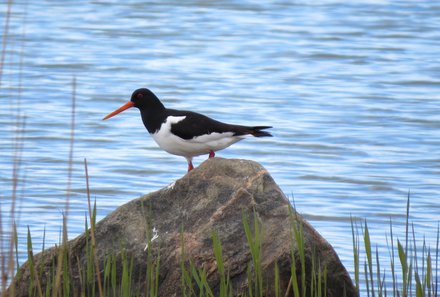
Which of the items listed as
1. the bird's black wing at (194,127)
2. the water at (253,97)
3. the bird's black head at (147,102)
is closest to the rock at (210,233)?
the water at (253,97)

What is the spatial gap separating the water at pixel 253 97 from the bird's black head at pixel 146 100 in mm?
1209

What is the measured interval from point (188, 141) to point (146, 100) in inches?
24.9

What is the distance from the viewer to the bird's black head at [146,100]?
781 cm

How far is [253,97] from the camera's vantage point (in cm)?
1441

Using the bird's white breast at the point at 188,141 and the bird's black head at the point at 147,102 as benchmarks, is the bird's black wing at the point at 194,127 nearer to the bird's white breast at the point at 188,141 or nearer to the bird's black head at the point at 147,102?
the bird's white breast at the point at 188,141

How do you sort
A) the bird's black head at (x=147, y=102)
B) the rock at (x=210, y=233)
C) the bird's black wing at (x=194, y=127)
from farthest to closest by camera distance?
1. the bird's black head at (x=147, y=102)
2. the bird's black wing at (x=194, y=127)
3. the rock at (x=210, y=233)

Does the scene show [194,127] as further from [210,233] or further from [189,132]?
[210,233]

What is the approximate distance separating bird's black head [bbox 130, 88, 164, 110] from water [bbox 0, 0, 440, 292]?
47.6 inches

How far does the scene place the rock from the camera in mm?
5812

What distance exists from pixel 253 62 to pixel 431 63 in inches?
105

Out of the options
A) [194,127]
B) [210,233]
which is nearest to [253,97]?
[194,127]

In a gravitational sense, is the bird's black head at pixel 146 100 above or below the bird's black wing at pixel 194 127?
above

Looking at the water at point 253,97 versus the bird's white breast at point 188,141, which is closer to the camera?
the bird's white breast at point 188,141

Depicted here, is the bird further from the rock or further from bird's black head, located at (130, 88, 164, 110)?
the rock
